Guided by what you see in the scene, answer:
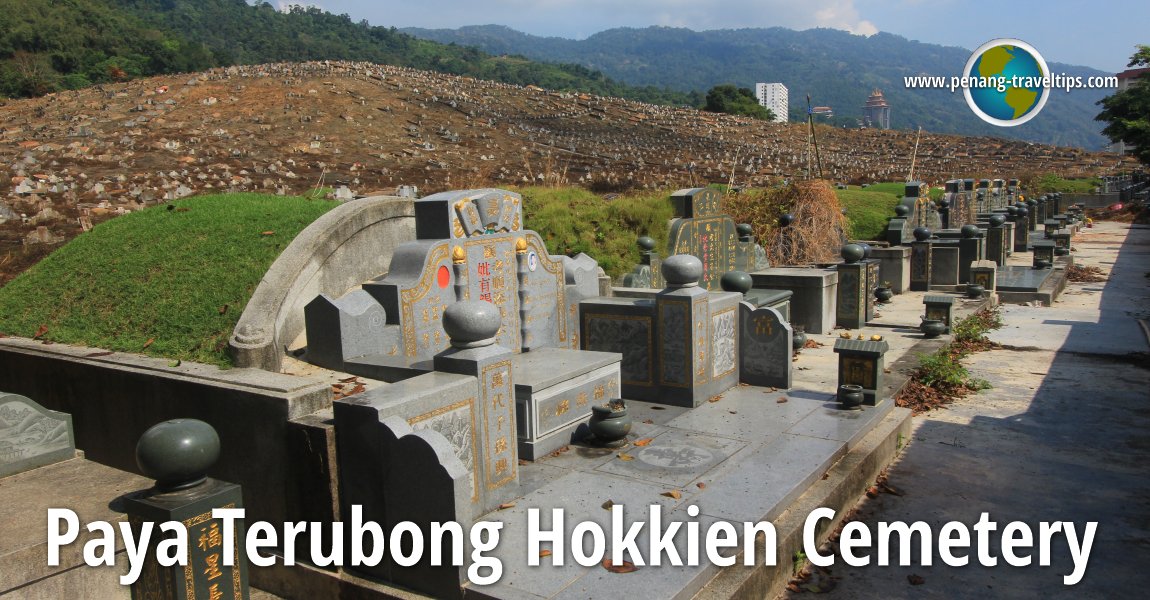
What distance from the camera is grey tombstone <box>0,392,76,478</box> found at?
6113 mm

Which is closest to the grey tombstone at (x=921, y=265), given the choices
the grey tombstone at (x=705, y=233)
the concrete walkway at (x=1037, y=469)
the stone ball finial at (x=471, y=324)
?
the concrete walkway at (x=1037, y=469)

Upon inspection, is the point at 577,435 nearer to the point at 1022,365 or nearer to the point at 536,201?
the point at 1022,365

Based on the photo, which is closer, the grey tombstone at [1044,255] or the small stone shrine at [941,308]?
the small stone shrine at [941,308]

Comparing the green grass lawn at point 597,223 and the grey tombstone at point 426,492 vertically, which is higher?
the green grass lawn at point 597,223

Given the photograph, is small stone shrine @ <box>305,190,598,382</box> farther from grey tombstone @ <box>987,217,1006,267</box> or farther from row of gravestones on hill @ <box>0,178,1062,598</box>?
grey tombstone @ <box>987,217,1006,267</box>

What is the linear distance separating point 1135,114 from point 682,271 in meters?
47.5

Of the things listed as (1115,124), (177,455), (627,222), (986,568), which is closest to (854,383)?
(986,568)

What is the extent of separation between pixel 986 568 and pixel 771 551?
1.60 metres

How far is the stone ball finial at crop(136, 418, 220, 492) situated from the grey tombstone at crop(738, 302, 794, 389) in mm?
6673

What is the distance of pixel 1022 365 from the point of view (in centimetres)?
1133

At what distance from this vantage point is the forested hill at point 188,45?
60.7m

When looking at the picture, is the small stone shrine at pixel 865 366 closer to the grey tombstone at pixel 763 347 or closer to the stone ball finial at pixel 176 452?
the grey tombstone at pixel 763 347

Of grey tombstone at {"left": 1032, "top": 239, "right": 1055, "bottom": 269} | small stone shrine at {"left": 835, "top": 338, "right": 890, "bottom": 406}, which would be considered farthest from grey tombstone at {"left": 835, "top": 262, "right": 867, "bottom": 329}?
grey tombstone at {"left": 1032, "top": 239, "right": 1055, "bottom": 269}

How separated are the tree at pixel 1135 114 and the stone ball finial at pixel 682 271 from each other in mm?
43786
